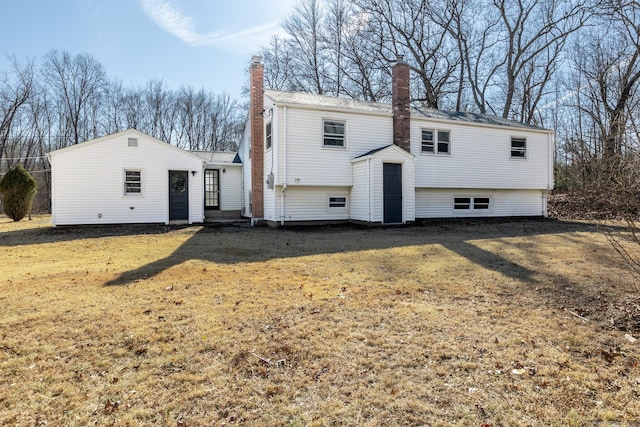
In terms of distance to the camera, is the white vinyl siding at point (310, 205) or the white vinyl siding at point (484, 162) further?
the white vinyl siding at point (484, 162)

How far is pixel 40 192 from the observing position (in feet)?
99.7

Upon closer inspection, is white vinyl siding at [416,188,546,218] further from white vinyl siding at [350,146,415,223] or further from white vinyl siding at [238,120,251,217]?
white vinyl siding at [238,120,251,217]

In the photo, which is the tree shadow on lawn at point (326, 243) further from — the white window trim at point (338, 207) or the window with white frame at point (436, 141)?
the window with white frame at point (436, 141)

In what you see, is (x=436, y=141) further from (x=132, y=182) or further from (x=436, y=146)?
(x=132, y=182)

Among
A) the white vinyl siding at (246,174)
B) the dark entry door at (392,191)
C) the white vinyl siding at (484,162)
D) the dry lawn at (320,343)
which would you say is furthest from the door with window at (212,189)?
the dry lawn at (320,343)

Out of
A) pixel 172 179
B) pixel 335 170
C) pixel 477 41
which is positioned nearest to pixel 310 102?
pixel 335 170

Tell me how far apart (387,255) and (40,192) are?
33.1m

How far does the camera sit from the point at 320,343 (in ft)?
11.6

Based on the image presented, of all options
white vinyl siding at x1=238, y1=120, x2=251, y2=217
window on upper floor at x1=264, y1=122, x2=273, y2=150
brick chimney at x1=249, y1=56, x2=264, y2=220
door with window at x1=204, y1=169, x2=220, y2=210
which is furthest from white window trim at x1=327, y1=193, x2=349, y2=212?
door with window at x1=204, y1=169, x2=220, y2=210

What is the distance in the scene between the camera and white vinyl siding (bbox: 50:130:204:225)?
13.4 metres

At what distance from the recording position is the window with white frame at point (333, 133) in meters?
14.3

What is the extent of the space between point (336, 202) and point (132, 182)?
316 inches

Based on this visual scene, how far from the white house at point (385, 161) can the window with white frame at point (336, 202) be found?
4cm

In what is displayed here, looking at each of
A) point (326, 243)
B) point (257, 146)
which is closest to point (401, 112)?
point (257, 146)
